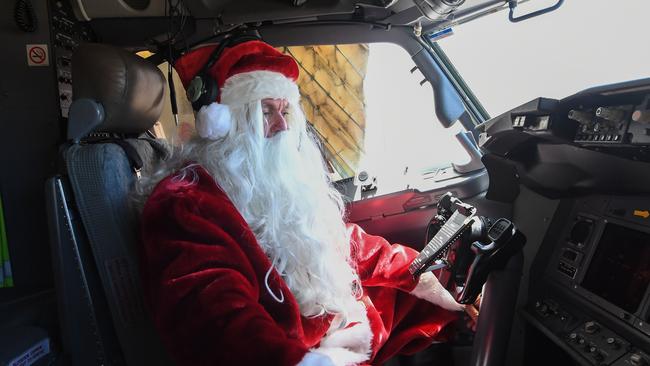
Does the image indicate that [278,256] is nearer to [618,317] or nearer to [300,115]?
[300,115]

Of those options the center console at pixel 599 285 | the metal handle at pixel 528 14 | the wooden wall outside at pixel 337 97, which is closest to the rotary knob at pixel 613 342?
the center console at pixel 599 285

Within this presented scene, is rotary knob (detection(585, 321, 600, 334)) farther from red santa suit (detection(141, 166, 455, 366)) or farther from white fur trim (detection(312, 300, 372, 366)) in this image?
white fur trim (detection(312, 300, 372, 366))

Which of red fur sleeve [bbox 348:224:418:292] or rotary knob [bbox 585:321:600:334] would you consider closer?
rotary knob [bbox 585:321:600:334]

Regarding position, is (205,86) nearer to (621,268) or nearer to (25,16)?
(25,16)

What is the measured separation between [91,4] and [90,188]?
0.93 m

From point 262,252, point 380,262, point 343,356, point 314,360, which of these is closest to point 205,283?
point 262,252

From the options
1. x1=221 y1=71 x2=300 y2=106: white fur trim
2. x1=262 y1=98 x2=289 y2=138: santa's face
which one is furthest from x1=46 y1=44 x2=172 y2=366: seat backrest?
x1=262 y1=98 x2=289 y2=138: santa's face

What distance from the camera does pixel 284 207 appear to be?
1254 millimetres

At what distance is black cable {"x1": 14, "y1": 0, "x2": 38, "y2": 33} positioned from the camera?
4.25ft

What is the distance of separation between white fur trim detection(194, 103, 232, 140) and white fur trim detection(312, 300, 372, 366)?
28.3 inches

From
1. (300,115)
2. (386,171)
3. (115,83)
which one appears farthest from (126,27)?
(386,171)

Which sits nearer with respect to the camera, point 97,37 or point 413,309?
point 413,309

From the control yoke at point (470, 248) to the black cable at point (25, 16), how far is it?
1.52 m

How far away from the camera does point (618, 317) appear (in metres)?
0.97
